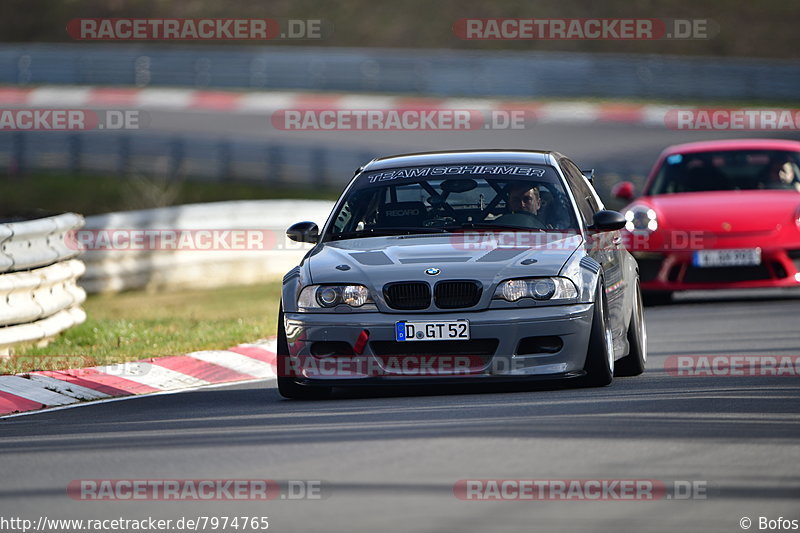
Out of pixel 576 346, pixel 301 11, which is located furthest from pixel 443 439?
pixel 301 11

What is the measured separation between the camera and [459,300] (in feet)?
30.2

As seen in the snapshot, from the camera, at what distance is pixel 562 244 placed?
9.72 meters

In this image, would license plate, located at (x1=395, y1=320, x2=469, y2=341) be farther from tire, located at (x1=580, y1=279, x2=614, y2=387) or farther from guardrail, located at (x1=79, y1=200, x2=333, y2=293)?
guardrail, located at (x1=79, y1=200, x2=333, y2=293)

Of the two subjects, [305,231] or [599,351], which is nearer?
[599,351]

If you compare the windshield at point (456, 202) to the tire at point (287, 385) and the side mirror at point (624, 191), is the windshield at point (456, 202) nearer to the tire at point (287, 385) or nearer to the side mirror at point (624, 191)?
the tire at point (287, 385)

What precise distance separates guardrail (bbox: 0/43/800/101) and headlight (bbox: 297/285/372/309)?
1286 inches

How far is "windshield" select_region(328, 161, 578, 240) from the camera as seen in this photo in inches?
397
